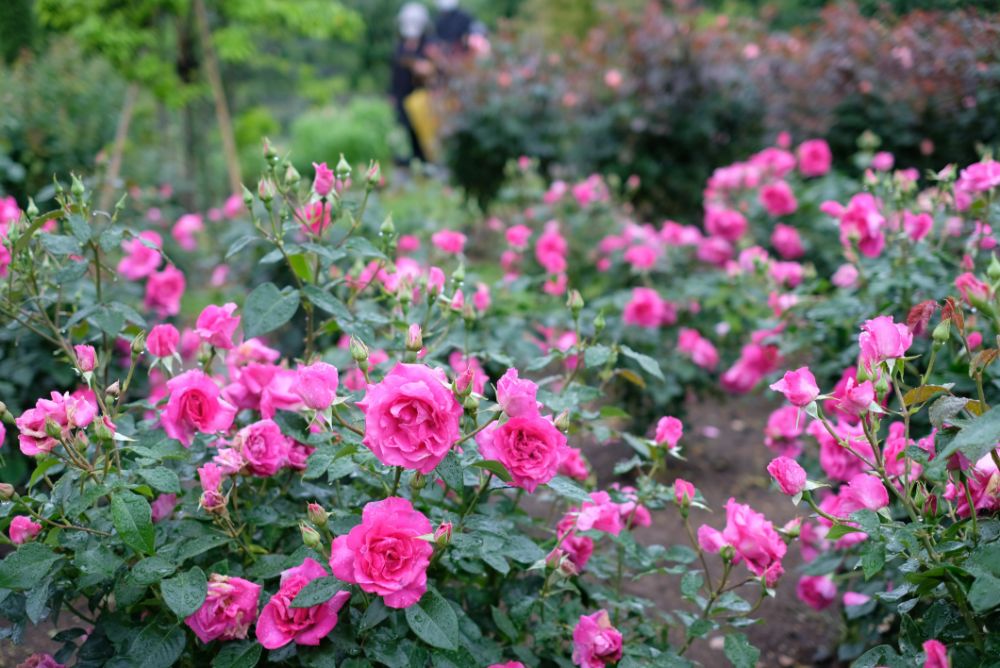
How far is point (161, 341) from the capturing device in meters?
1.42

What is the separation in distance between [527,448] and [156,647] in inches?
24.2

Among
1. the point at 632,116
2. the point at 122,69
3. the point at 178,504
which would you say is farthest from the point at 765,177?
the point at 122,69

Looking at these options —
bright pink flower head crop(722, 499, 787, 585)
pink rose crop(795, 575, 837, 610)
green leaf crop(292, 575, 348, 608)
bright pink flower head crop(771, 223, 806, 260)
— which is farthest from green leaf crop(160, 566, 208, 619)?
bright pink flower head crop(771, 223, 806, 260)

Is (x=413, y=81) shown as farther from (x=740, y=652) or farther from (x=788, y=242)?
(x=740, y=652)

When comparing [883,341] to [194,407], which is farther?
[194,407]

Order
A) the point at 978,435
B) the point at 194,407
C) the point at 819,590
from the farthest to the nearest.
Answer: the point at 819,590, the point at 194,407, the point at 978,435

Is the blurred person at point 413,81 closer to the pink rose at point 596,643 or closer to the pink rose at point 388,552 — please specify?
the pink rose at point 596,643

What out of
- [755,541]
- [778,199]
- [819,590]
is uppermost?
[755,541]

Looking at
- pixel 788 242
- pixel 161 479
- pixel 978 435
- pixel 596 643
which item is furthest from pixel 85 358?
pixel 788 242

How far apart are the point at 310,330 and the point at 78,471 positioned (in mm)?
449

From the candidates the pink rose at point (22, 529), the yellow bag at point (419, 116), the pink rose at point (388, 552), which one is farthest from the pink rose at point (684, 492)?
the yellow bag at point (419, 116)

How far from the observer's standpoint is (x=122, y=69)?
5.07m

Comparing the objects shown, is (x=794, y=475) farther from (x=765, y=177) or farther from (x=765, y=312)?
(x=765, y=177)

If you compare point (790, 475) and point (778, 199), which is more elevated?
point (790, 475)
